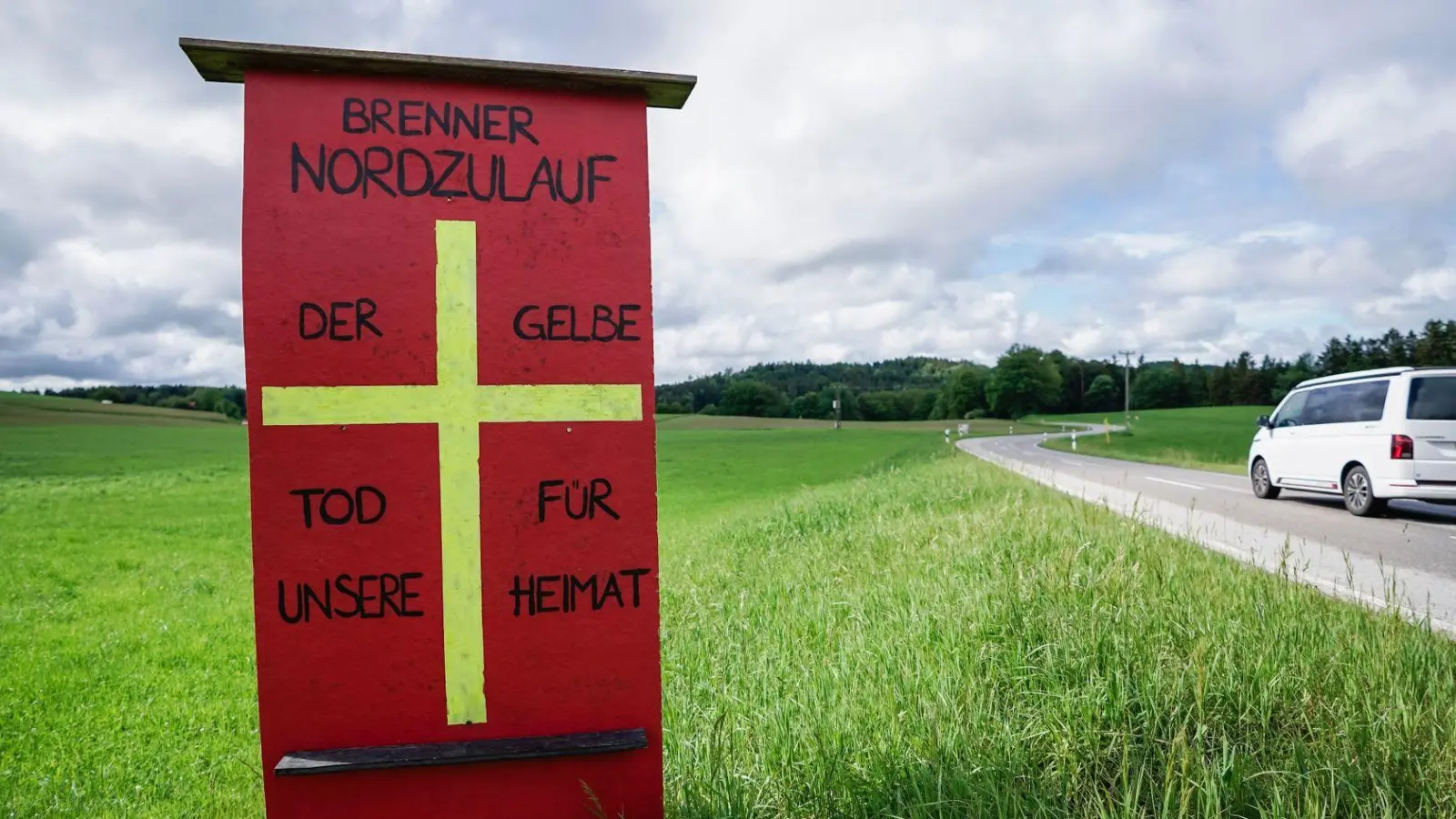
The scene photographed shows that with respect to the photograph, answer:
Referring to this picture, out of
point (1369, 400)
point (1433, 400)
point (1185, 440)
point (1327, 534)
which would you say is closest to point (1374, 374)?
point (1369, 400)

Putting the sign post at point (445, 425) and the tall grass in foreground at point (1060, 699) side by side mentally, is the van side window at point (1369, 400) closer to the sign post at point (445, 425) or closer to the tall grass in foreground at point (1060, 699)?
the tall grass in foreground at point (1060, 699)

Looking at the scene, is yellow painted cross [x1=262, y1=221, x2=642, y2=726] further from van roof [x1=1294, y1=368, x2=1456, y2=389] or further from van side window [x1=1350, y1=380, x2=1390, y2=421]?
van side window [x1=1350, y1=380, x2=1390, y2=421]

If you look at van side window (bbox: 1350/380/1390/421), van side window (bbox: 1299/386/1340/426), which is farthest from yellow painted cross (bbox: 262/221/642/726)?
van side window (bbox: 1299/386/1340/426)

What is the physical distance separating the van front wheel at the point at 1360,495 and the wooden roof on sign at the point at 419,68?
12.8 meters

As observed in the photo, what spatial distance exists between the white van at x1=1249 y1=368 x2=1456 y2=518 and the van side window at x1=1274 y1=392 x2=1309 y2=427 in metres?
0.02

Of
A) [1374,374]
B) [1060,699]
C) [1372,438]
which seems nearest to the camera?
[1060,699]

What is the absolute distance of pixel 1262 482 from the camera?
13789 mm

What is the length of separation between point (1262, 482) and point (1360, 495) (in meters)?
2.67

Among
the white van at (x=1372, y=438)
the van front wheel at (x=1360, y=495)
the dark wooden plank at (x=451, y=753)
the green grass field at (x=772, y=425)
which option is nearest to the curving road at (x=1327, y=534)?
the van front wheel at (x=1360, y=495)

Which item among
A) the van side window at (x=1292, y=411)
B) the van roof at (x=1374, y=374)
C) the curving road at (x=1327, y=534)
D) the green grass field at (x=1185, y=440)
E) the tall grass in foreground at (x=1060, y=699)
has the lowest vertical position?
the green grass field at (x=1185, y=440)

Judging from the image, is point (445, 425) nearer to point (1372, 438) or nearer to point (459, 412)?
point (459, 412)

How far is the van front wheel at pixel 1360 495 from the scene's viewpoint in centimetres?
1097

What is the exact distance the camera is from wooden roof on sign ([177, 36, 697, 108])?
200 centimetres

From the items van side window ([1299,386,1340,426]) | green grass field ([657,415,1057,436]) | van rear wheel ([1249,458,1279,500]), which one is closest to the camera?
van side window ([1299,386,1340,426])
